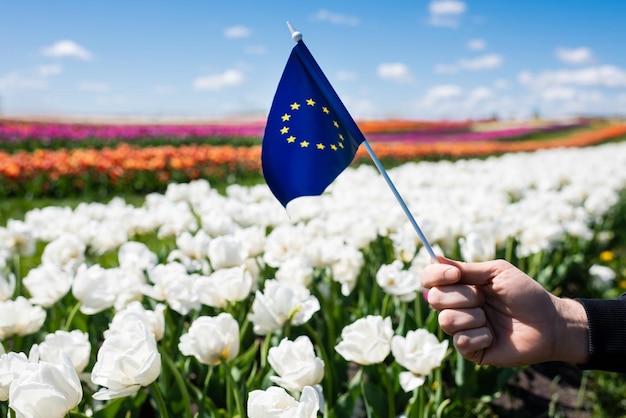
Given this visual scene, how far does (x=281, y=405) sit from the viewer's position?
106cm

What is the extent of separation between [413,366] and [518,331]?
0.30 m

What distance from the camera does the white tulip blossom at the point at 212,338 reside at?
1372 millimetres

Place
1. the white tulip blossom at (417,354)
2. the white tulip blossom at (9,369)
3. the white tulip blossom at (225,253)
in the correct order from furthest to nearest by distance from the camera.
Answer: the white tulip blossom at (225,253) < the white tulip blossom at (417,354) < the white tulip blossom at (9,369)

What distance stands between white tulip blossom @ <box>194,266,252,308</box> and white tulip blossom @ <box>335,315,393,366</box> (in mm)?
352

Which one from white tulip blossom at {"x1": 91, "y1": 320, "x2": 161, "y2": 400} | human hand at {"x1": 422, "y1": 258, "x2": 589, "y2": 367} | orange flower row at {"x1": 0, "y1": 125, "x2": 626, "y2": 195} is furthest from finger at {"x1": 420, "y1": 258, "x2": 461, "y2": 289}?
orange flower row at {"x1": 0, "y1": 125, "x2": 626, "y2": 195}

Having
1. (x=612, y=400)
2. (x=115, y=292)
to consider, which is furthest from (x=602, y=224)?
(x=115, y=292)

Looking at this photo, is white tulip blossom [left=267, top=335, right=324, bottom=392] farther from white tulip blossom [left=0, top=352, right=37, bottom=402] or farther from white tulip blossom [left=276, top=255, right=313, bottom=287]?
white tulip blossom [left=276, top=255, right=313, bottom=287]

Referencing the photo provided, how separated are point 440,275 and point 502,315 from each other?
0.94ft

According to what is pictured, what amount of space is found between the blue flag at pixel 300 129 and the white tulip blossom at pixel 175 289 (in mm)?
551

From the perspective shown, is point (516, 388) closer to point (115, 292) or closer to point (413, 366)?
point (413, 366)

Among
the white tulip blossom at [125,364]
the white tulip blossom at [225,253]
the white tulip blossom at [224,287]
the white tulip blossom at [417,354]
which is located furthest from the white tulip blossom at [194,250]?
the white tulip blossom at [125,364]

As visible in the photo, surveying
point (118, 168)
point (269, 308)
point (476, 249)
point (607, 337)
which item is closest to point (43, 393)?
point (269, 308)

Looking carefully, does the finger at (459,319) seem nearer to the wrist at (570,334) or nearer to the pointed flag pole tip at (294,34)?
the wrist at (570,334)

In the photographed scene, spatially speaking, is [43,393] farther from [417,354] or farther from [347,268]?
[347,268]
